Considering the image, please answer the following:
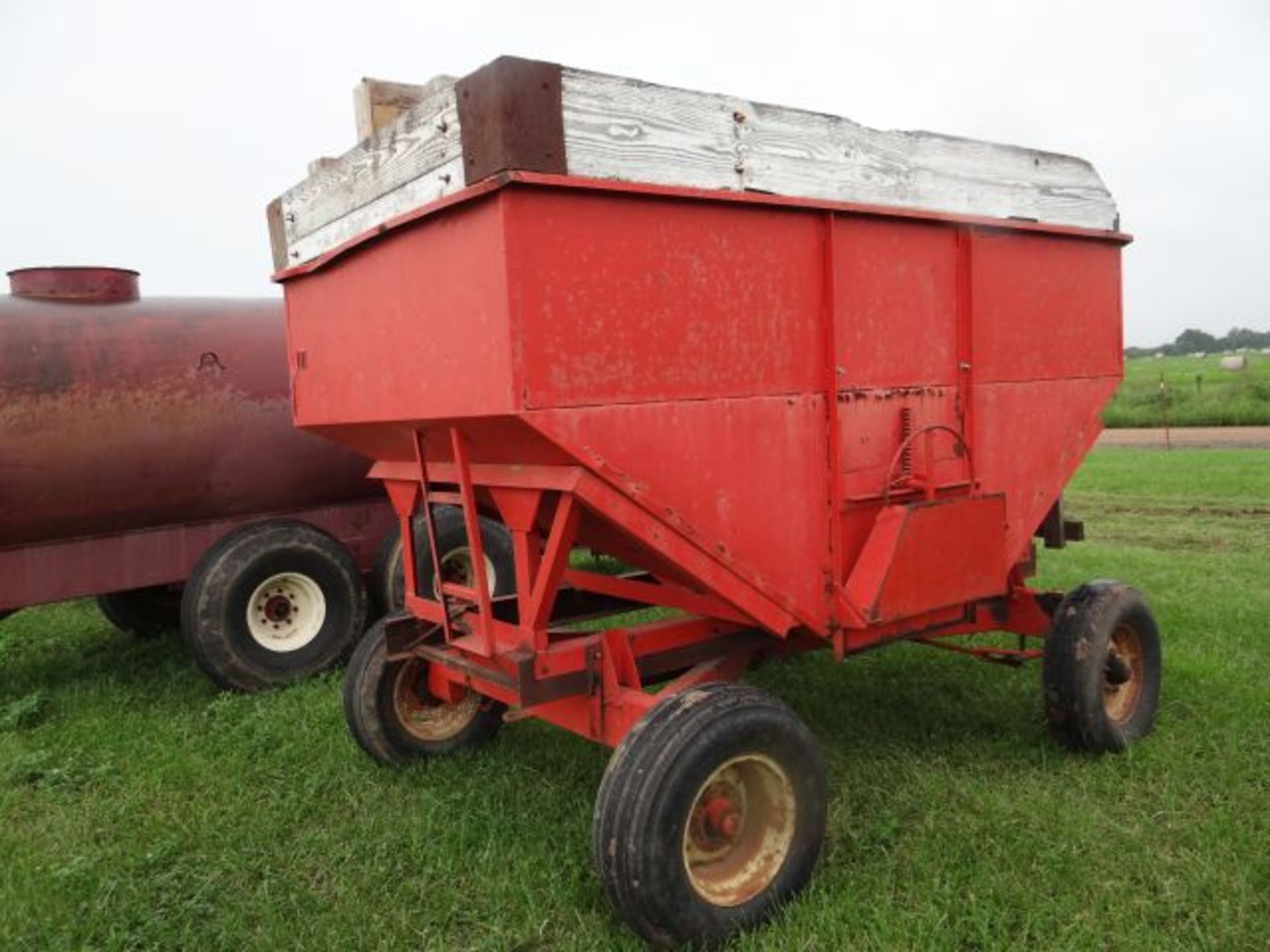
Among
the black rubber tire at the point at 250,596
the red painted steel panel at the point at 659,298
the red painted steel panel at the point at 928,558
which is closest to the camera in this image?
the red painted steel panel at the point at 659,298

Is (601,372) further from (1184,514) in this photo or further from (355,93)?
(1184,514)

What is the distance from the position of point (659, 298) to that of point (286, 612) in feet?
12.8

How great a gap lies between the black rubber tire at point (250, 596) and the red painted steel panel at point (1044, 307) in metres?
3.94

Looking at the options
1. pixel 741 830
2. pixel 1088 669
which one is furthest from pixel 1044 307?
pixel 741 830

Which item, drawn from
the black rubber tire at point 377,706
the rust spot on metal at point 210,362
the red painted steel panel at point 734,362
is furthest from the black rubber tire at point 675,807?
the rust spot on metal at point 210,362

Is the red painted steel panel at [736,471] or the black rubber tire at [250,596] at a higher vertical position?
the red painted steel panel at [736,471]

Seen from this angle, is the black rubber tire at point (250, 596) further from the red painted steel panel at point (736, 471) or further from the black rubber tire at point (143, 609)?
the red painted steel panel at point (736, 471)

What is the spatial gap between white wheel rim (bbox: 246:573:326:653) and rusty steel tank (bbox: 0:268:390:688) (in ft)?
0.04

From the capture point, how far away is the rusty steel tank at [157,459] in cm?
571

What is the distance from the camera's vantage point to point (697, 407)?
3246 mm

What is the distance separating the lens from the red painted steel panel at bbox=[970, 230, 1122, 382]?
4172mm

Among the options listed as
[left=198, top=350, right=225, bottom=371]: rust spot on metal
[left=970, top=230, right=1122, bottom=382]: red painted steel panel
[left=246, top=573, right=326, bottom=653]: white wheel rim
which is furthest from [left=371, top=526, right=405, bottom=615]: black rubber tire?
[left=970, top=230, right=1122, bottom=382]: red painted steel panel

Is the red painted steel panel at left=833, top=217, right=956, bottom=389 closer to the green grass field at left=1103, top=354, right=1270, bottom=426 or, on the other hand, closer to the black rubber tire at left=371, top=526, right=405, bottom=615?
the black rubber tire at left=371, top=526, right=405, bottom=615

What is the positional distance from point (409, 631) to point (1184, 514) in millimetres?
9971
